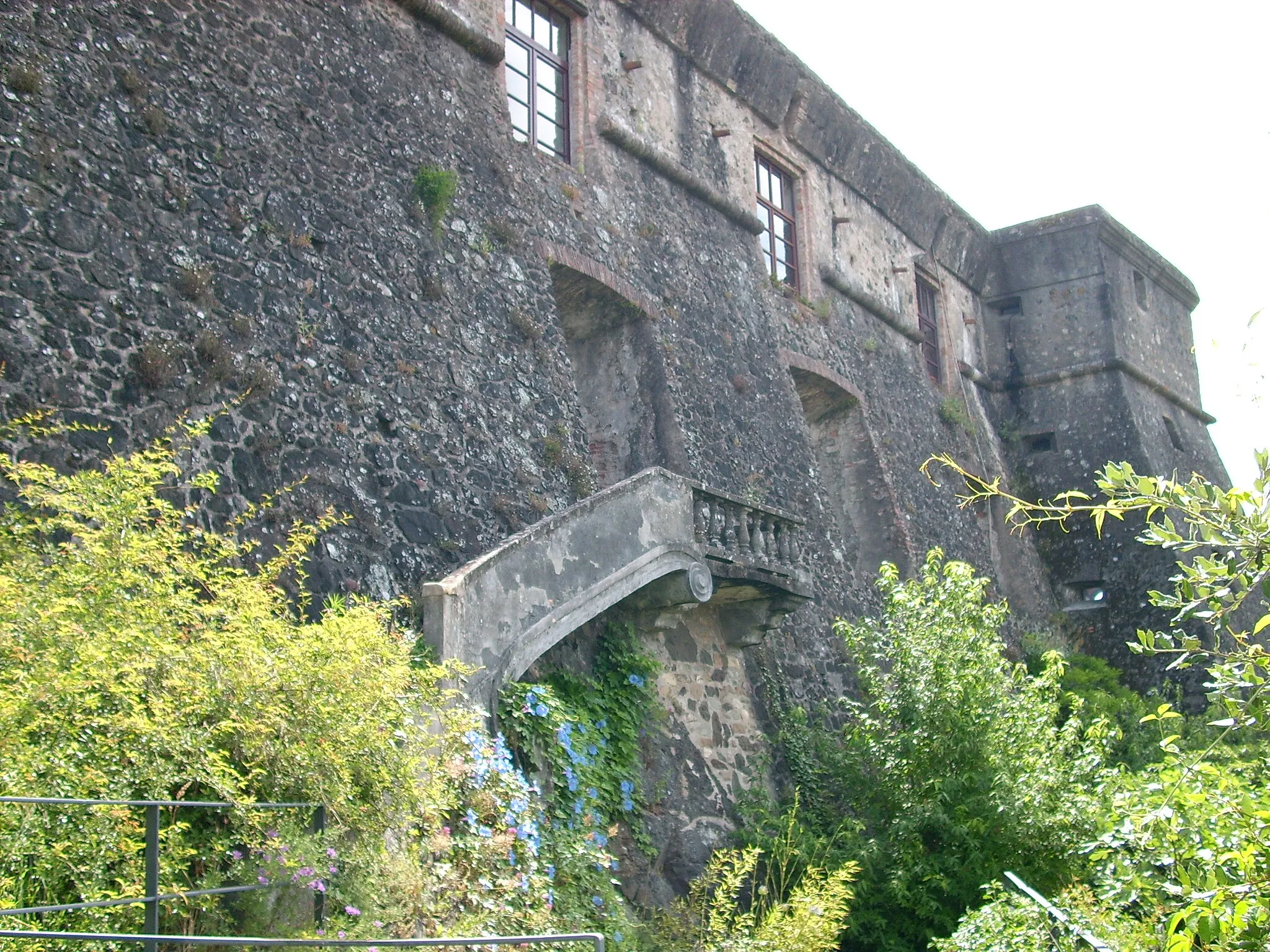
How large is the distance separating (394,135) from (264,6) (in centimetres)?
139

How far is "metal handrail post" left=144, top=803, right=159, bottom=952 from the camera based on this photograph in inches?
178

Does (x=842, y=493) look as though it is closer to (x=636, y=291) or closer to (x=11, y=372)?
(x=636, y=291)

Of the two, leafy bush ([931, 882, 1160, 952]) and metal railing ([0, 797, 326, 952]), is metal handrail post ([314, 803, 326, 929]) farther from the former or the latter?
leafy bush ([931, 882, 1160, 952])

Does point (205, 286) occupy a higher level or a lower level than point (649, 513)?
higher

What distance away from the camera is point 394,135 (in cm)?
1104

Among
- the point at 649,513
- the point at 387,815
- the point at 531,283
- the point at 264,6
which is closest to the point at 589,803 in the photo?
the point at 649,513

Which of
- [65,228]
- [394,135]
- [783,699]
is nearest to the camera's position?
[65,228]

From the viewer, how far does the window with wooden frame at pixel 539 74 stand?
13.3 meters

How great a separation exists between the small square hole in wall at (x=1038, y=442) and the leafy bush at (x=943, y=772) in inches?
451

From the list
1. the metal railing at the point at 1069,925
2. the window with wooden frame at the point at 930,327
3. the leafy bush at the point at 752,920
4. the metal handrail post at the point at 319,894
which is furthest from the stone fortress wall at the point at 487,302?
the metal railing at the point at 1069,925

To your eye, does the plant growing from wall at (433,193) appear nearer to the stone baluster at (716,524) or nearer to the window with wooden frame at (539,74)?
the window with wooden frame at (539,74)

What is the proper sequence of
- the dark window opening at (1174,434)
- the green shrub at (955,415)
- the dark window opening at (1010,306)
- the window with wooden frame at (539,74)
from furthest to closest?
the dark window opening at (1174,434)
the dark window opening at (1010,306)
the green shrub at (955,415)
the window with wooden frame at (539,74)

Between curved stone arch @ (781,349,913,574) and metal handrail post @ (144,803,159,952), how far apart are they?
1290 cm

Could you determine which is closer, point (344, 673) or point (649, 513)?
point (344, 673)
